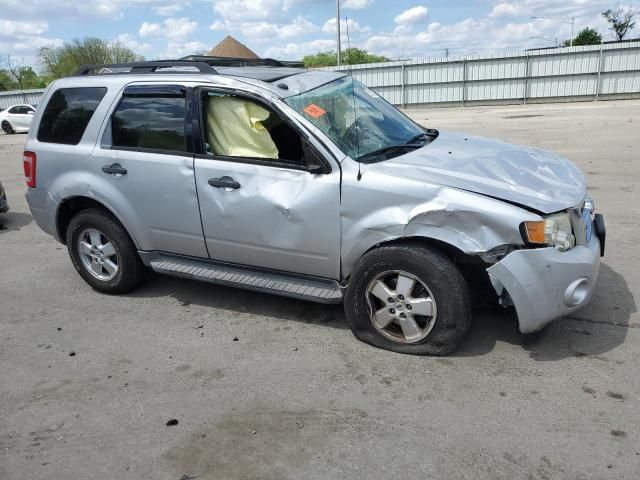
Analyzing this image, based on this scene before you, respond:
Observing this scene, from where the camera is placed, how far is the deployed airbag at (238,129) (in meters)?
4.21

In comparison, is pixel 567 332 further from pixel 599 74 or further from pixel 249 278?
pixel 599 74

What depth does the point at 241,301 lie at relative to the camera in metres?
4.95

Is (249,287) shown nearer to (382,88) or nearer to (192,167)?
(192,167)

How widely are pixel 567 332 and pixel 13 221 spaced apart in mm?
7915

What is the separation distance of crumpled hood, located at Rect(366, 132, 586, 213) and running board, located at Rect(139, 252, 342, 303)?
960 mm

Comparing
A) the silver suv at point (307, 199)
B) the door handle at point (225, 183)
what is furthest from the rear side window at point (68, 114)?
the door handle at point (225, 183)

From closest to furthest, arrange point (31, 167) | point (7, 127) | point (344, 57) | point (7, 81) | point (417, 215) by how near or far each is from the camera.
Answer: point (417, 215)
point (31, 167)
point (7, 127)
point (7, 81)
point (344, 57)

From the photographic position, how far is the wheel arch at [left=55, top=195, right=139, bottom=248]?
192 inches

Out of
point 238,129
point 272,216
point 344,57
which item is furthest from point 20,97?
point 344,57

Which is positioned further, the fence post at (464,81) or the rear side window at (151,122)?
the fence post at (464,81)

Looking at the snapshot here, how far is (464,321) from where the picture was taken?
3641 mm

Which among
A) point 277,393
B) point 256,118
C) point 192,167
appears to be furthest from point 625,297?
point 192,167

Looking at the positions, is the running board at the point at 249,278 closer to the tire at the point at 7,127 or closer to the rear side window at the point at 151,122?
the rear side window at the point at 151,122

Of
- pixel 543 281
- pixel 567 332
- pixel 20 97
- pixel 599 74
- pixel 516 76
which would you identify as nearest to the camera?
pixel 543 281
